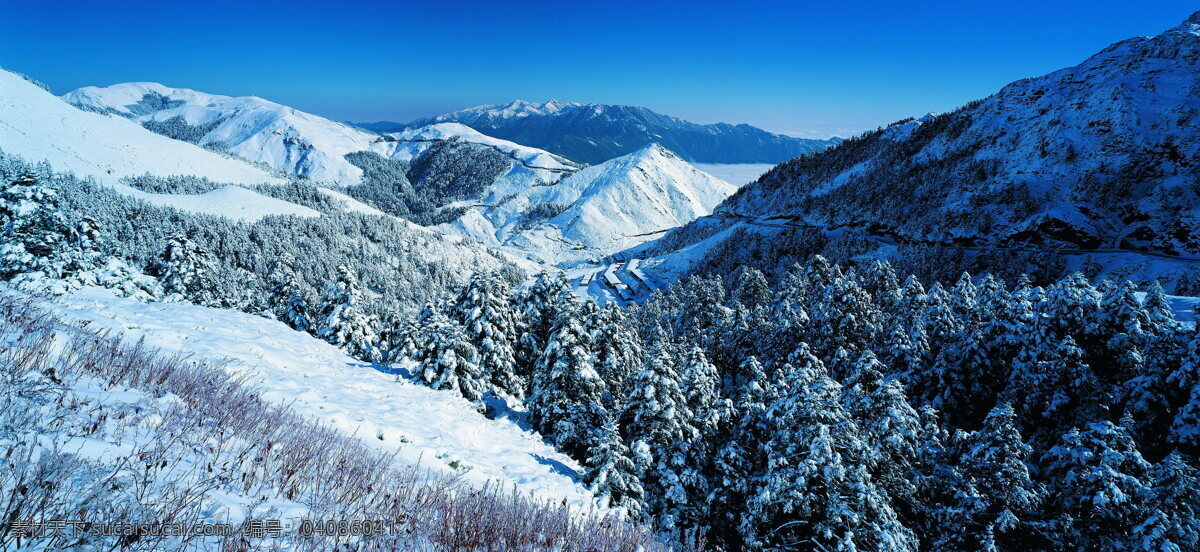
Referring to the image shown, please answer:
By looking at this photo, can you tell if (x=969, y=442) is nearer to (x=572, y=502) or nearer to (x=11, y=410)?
(x=572, y=502)

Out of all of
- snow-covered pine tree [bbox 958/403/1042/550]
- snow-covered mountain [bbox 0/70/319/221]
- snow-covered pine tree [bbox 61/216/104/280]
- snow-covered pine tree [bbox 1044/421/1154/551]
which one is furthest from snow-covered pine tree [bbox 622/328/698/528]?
snow-covered mountain [bbox 0/70/319/221]

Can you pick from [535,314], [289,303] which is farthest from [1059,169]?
[289,303]

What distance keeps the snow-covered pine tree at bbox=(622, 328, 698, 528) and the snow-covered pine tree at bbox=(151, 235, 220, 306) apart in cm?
3979

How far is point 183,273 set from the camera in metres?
40.3

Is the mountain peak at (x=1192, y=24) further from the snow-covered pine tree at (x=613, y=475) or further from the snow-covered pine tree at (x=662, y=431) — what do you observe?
the snow-covered pine tree at (x=613, y=475)

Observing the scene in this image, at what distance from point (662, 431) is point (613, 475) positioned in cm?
425

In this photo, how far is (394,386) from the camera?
17.5 m

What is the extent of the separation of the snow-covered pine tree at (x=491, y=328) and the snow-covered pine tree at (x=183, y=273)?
26.3 metres

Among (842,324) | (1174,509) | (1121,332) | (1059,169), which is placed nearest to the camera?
(1174,509)

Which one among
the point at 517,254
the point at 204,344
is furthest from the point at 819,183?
the point at 204,344

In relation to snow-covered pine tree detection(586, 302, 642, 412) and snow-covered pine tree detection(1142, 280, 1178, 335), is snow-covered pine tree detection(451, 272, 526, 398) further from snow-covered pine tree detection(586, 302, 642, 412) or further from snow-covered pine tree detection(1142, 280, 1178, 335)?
snow-covered pine tree detection(1142, 280, 1178, 335)

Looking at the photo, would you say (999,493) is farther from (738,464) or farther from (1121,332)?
(1121,332)

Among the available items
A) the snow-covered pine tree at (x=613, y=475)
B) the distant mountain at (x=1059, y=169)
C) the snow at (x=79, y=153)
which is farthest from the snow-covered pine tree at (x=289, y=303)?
the snow at (x=79, y=153)

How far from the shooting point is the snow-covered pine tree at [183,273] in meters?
39.2
